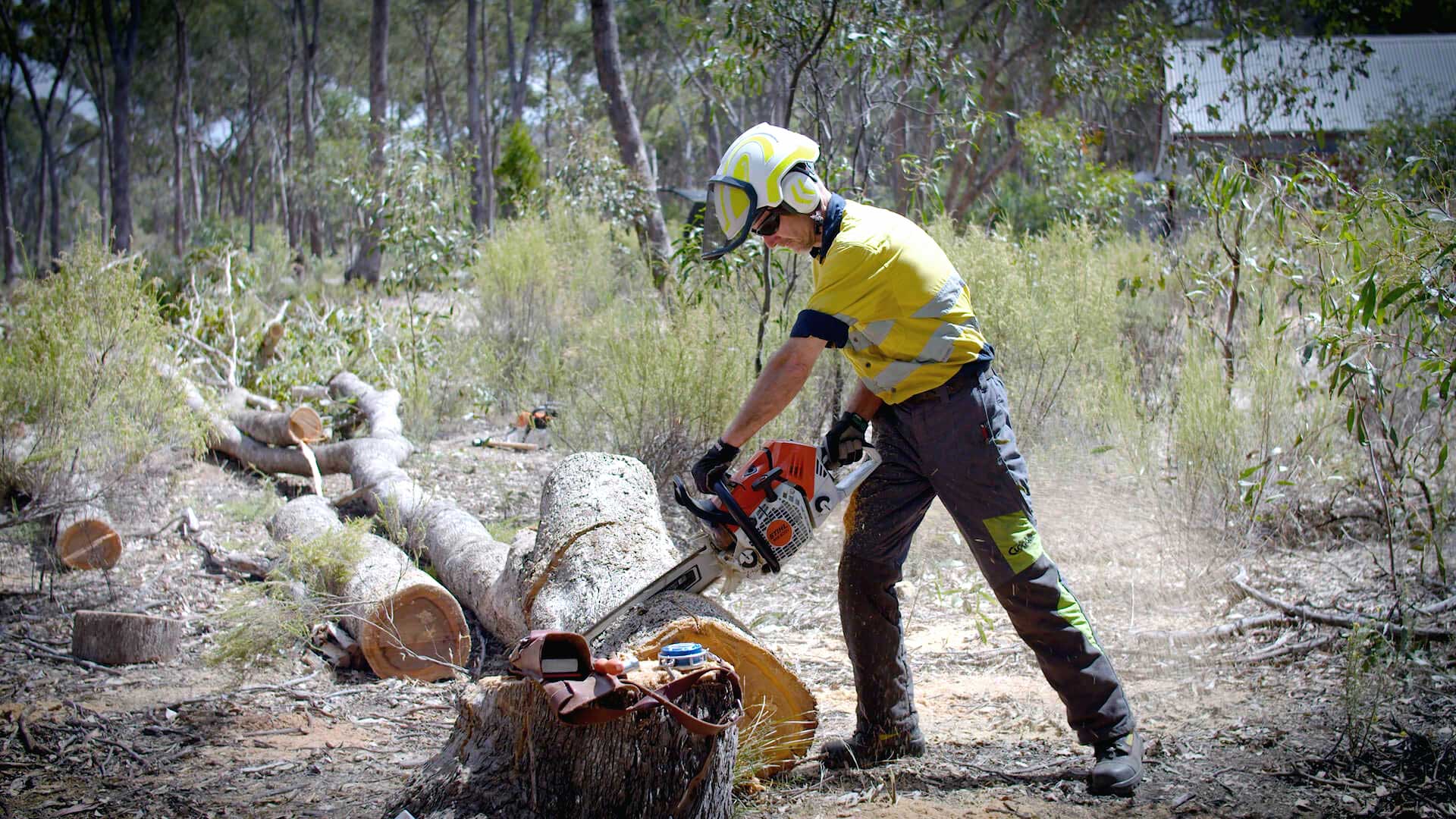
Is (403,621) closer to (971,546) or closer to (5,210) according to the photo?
(971,546)

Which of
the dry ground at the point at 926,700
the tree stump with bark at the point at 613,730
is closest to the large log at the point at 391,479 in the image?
the dry ground at the point at 926,700

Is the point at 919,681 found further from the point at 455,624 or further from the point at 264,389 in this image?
the point at 264,389

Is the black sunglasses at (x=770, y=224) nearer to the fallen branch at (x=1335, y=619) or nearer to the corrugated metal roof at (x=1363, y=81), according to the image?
the fallen branch at (x=1335, y=619)

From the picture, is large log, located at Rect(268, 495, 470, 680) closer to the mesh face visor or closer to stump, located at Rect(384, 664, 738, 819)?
stump, located at Rect(384, 664, 738, 819)

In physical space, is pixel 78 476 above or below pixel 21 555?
above

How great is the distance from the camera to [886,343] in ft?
10.0

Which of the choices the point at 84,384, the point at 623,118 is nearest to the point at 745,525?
the point at 84,384

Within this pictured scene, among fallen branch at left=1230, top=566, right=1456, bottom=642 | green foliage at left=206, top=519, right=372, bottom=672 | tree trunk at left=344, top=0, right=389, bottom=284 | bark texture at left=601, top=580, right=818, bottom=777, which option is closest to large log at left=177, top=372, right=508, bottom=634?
green foliage at left=206, top=519, right=372, bottom=672

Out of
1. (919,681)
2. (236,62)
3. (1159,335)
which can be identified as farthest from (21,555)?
(236,62)

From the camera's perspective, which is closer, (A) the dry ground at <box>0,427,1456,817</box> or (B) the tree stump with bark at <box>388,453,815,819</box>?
(B) the tree stump with bark at <box>388,453,815,819</box>

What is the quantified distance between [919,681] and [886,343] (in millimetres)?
1772

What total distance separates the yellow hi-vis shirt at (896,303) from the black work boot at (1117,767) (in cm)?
121

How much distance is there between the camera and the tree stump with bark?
2447 mm

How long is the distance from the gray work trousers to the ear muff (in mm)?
690
